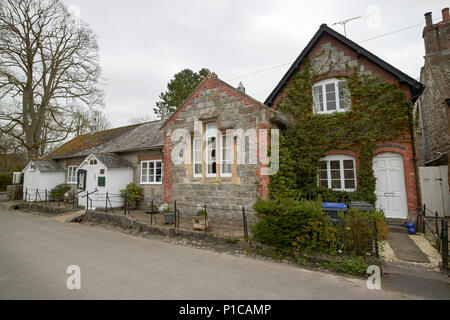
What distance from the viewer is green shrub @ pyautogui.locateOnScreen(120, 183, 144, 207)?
13574 millimetres

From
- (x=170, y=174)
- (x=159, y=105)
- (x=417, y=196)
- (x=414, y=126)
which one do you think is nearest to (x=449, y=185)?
(x=417, y=196)

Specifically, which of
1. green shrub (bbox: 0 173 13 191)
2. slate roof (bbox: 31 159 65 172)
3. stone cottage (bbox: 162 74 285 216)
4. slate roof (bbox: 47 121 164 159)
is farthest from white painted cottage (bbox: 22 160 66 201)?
green shrub (bbox: 0 173 13 191)

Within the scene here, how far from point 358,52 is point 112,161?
14.1 meters

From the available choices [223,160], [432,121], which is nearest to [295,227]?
[223,160]

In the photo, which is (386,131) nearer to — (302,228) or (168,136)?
(302,228)

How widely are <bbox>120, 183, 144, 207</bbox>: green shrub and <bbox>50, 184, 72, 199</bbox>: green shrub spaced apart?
7806 mm

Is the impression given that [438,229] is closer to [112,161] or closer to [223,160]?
[223,160]

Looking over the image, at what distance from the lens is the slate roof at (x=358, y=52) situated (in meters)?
9.12

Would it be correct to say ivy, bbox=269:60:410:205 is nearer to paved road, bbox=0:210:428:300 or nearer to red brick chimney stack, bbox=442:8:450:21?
paved road, bbox=0:210:428:300

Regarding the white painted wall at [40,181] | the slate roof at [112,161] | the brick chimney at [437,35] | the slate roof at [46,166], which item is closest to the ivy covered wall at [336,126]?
the brick chimney at [437,35]

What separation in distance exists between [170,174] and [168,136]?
1874mm

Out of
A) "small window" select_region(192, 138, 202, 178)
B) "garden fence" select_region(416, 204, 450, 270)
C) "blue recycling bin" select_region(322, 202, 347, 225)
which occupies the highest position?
"small window" select_region(192, 138, 202, 178)

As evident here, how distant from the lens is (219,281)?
500cm

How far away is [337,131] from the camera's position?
1005 centimetres
